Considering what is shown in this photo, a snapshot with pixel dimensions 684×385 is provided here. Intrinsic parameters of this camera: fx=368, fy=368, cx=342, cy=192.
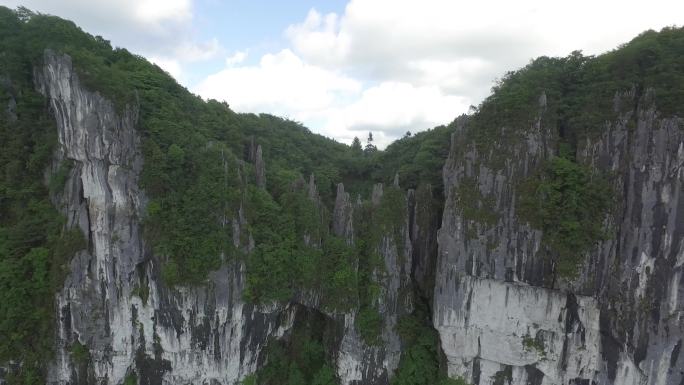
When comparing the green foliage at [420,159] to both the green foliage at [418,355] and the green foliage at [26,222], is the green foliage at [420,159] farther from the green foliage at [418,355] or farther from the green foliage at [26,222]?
the green foliage at [26,222]

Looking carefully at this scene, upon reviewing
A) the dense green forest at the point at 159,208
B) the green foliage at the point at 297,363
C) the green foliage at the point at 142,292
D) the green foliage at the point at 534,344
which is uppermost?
the dense green forest at the point at 159,208

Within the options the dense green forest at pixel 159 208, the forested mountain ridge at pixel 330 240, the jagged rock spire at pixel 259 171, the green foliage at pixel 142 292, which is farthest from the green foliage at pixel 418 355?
the green foliage at pixel 142 292

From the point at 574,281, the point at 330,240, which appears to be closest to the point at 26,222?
the point at 330,240

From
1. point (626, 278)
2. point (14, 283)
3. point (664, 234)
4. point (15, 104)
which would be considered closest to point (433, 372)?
point (626, 278)

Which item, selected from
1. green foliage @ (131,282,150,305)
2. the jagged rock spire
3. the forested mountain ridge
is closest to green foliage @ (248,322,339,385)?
the forested mountain ridge

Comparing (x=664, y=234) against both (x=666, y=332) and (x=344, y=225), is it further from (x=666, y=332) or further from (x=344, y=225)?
(x=344, y=225)

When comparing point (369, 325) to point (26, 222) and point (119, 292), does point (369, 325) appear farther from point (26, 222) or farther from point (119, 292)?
point (26, 222)

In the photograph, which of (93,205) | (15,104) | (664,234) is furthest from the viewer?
(15,104)

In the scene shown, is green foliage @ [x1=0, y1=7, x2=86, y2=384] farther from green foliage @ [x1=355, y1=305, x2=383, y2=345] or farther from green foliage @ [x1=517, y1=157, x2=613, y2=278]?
green foliage @ [x1=517, y1=157, x2=613, y2=278]
